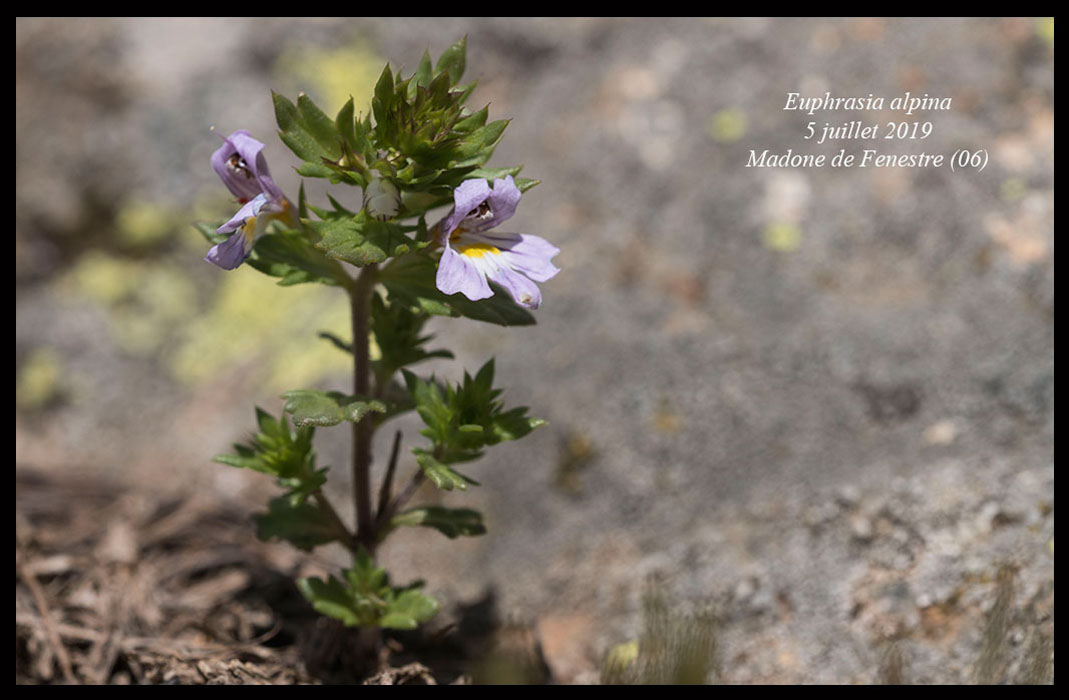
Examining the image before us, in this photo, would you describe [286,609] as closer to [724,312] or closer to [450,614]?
[450,614]

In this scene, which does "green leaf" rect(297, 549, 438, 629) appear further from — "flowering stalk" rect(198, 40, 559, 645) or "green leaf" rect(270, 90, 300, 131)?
"green leaf" rect(270, 90, 300, 131)

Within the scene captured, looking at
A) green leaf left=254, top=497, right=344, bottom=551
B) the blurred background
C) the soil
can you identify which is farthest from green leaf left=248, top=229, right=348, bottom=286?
the blurred background

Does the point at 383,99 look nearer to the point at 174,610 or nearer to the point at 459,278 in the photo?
the point at 459,278

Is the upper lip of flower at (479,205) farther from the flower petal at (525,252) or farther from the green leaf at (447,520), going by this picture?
the green leaf at (447,520)

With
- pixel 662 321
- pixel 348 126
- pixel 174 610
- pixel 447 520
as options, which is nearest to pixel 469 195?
pixel 348 126

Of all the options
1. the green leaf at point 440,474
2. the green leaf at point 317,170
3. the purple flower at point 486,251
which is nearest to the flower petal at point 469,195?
the purple flower at point 486,251
